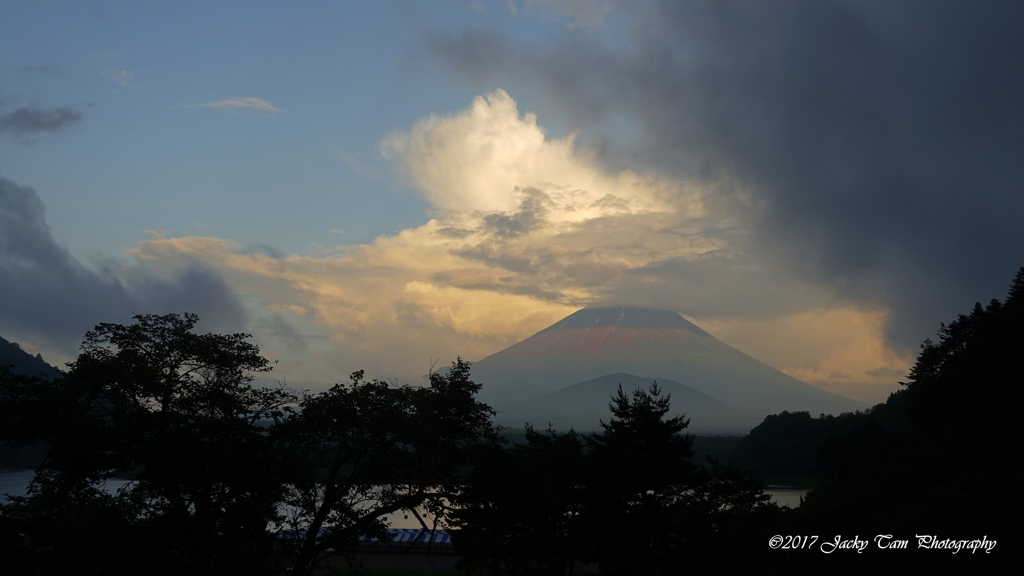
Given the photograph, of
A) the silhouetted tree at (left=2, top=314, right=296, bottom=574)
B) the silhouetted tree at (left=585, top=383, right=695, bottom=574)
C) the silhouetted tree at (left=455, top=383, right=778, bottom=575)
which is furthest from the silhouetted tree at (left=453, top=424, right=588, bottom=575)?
the silhouetted tree at (left=2, top=314, right=296, bottom=574)

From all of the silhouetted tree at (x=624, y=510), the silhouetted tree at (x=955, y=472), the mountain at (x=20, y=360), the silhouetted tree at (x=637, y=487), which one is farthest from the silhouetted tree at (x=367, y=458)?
the mountain at (x=20, y=360)

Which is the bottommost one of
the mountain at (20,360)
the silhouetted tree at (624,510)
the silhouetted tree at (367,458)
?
the silhouetted tree at (624,510)

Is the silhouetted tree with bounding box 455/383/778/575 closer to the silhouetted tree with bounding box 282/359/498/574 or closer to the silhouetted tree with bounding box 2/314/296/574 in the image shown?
the silhouetted tree with bounding box 282/359/498/574

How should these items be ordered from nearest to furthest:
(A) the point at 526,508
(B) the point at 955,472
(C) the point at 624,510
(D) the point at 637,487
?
(A) the point at 526,508 < (B) the point at 955,472 < (C) the point at 624,510 < (D) the point at 637,487

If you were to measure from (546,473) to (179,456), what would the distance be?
15987 mm

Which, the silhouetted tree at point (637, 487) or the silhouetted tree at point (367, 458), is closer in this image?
the silhouetted tree at point (367, 458)

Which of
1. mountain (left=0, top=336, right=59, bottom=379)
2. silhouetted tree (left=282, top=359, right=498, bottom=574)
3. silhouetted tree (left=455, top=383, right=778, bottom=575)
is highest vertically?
mountain (left=0, top=336, right=59, bottom=379)

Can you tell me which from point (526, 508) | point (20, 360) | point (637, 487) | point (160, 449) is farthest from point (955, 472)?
point (20, 360)

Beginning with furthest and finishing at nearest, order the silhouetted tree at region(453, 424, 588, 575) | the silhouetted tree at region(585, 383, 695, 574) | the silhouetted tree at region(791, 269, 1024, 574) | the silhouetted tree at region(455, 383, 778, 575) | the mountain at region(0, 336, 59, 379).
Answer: the mountain at region(0, 336, 59, 379)
the silhouetted tree at region(585, 383, 695, 574)
the silhouetted tree at region(455, 383, 778, 575)
the silhouetted tree at region(791, 269, 1024, 574)
the silhouetted tree at region(453, 424, 588, 575)

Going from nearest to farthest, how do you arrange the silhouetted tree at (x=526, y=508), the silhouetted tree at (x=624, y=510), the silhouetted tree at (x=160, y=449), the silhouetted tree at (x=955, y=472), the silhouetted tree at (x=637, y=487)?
the silhouetted tree at (x=160, y=449) < the silhouetted tree at (x=526, y=508) < the silhouetted tree at (x=955, y=472) < the silhouetted tree at (x=624, y=510) < the silhouetted tree at (x=637, y=487)

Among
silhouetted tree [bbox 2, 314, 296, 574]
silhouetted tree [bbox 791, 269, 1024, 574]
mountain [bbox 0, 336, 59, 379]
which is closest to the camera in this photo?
silhouetted tree [bbox 2, 314, 296, 574]

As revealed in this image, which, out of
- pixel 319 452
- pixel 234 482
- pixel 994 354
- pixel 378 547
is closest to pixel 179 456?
pixel 234 482

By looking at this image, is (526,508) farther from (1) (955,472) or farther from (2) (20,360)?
(2) (20,360)

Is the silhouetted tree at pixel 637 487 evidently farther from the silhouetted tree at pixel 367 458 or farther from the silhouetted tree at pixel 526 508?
the silhouetted tree at pixel 367 458
